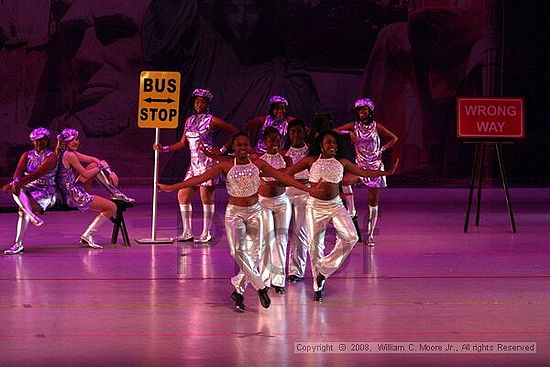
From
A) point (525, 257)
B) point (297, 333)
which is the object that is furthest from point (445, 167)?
point (297, 333)

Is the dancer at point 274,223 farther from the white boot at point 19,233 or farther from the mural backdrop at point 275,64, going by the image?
the mural backdrop at point 275,64

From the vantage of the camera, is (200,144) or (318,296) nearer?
(318,296)

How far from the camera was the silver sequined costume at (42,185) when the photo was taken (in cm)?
1384

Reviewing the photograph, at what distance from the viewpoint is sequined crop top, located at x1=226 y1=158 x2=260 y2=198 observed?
10.2 metres

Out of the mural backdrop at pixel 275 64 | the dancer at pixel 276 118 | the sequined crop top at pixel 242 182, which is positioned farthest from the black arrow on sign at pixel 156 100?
the mural backdrop at pixel 275 64

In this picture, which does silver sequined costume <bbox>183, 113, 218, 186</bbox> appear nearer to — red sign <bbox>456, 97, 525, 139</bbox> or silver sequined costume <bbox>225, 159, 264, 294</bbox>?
red sign <bbox>456, 97, 525, 139</bbox>

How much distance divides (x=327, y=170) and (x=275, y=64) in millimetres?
13684

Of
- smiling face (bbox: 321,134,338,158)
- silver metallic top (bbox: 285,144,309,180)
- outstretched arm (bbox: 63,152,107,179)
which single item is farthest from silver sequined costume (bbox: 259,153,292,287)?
outstretched arm (bbox: 63,152,107,179)

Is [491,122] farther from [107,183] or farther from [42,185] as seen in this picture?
[42,185]

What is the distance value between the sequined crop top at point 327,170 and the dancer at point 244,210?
18.3 inches

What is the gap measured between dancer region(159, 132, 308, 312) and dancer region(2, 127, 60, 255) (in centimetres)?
393

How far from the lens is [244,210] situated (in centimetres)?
1020

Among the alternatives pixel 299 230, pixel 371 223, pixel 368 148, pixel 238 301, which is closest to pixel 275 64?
pixel 368 148

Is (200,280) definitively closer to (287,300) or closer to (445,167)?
(287,300)
